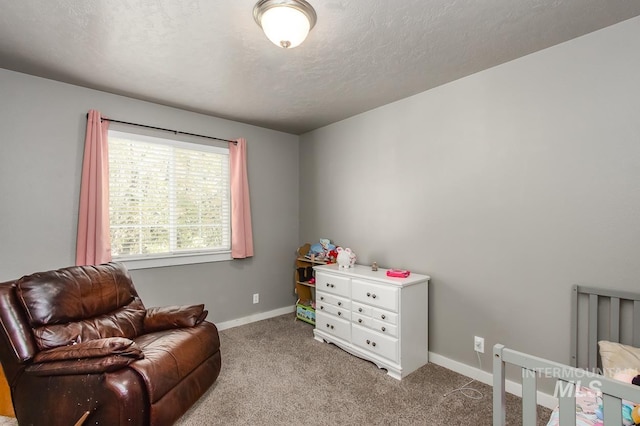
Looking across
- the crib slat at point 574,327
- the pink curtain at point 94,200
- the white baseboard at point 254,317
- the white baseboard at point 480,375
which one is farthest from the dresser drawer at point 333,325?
the pink curtain at point 94,200

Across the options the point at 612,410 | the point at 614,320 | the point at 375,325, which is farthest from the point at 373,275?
the point at 612,410

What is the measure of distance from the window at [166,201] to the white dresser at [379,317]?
148cm

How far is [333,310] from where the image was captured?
10.00ft

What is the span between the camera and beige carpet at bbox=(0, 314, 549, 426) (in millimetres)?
1952

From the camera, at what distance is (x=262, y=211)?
12.8ft

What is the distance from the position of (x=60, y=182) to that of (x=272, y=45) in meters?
2.17

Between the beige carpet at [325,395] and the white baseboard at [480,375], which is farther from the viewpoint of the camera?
the white baseboard at [480,375]

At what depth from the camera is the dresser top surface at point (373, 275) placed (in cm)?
252

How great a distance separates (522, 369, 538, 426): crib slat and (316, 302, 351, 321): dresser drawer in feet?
6.36

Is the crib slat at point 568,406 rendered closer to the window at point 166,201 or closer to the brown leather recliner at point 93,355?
the brown leather recliner at point 93,355

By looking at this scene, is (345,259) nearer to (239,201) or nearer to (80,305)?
(239,201)

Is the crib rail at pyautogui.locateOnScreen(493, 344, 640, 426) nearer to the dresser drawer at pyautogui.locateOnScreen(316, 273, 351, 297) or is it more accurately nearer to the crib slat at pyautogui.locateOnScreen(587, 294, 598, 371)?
the crib slat at pyautogui.locateOnScreen(587, 294, 598, 371)

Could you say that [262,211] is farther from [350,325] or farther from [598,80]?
[598,80]

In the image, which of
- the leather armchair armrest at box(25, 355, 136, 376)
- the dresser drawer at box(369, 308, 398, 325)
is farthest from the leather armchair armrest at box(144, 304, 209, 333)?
the dresser drawer at box(369, 308, 398, 325)
